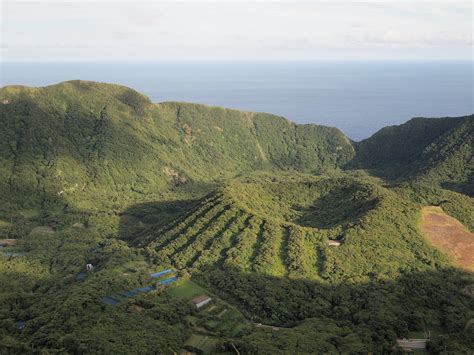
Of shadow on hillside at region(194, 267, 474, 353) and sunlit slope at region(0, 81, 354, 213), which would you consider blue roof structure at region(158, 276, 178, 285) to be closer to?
shadow on hillside at region(194, 267, 474, 353)

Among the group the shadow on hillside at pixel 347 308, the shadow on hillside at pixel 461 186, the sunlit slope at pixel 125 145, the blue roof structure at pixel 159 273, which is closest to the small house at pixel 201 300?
the shadow on hillside at pixel 347 308

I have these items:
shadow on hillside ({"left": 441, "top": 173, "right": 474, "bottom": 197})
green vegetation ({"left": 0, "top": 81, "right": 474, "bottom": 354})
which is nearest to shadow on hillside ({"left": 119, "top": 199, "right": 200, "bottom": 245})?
green vegetation ({"left": 0, "top": 81, "right": 474, "bottom": 354})

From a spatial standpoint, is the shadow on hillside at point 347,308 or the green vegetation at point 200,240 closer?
the shadow on hillside at point 347,308

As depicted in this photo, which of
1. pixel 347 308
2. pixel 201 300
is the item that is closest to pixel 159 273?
pixel 201 300

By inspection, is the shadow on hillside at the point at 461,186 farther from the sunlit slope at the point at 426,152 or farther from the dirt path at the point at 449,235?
the dirt path at the point at 449,235

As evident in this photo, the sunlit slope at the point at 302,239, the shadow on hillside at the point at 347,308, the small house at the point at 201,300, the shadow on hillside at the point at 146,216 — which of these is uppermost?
the sunlit slope at the point at 302,239

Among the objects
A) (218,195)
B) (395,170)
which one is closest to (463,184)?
(395,170)
